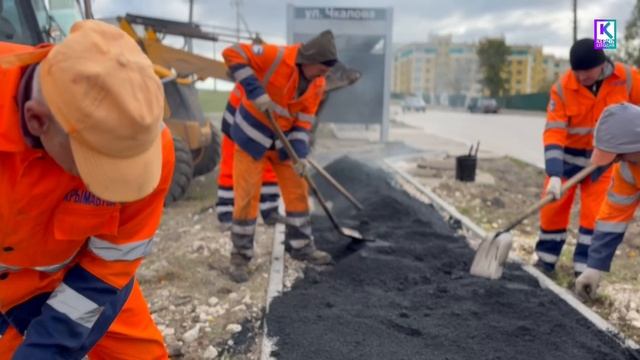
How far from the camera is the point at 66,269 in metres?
1.89

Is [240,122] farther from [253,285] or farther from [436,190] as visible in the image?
[436,190]

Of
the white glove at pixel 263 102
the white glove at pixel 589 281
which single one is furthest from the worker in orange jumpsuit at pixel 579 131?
the white glove at pixel 263 102

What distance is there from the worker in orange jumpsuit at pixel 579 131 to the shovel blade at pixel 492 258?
0.54m

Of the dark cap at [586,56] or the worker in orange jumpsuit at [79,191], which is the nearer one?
the worker in orange jumpsuit at [79,191]

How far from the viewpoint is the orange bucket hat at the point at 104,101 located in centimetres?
128

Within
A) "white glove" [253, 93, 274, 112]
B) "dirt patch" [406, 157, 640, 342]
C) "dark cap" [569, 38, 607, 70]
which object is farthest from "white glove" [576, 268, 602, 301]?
"white glove" [253, 93, 274, 112]

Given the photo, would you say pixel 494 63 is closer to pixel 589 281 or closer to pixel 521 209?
pixel 521 209

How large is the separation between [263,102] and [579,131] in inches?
98.2

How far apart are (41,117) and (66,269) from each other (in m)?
0.71

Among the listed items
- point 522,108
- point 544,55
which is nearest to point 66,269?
point 522,108

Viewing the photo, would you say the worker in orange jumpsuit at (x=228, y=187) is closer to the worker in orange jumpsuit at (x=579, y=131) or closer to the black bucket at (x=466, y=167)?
the worker in orange jumpsuit at (x=579, y=131)

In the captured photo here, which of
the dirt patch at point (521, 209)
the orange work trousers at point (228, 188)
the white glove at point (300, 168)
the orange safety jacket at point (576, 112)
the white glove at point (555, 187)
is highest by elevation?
the orange safety jacket at point (576, 112)

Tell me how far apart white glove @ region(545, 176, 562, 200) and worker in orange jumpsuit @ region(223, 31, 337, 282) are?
72.7 inches

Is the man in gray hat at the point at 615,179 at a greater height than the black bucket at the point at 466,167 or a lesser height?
greater
